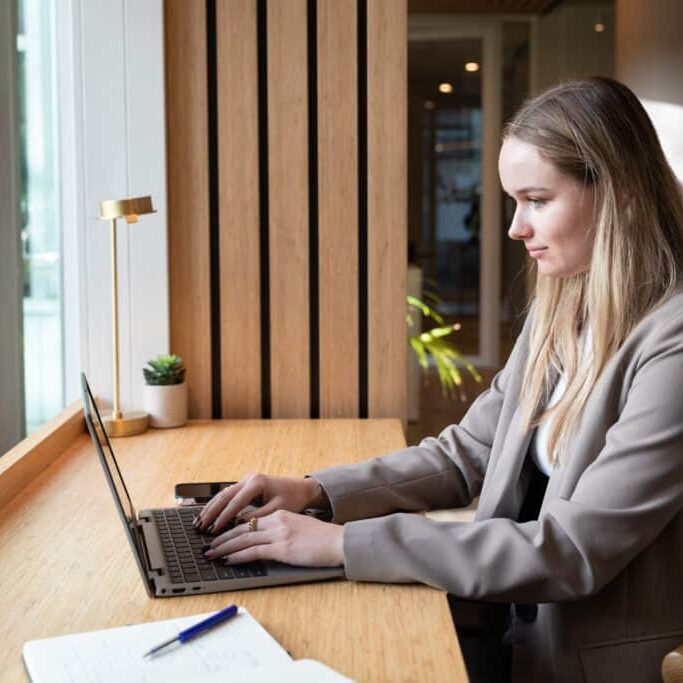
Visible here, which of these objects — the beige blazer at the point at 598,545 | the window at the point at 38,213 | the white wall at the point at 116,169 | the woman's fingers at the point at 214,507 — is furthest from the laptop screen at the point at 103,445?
the window at the point at 38,213

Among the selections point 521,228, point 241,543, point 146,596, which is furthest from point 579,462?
point 146,596

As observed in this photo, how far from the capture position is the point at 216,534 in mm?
1612

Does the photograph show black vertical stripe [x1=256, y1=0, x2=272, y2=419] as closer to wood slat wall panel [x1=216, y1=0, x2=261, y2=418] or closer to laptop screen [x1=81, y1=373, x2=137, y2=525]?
wood slat wall panel [x1=216, y1=0, x2=261, y2=418]

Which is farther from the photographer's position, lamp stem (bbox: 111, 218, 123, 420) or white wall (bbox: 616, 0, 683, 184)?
white wall (bbox: 616, 0, 683, 184)

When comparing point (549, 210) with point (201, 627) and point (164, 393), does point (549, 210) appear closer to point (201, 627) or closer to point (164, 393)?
point (201, 627)

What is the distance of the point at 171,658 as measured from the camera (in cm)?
115

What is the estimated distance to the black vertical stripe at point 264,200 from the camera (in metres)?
2.64

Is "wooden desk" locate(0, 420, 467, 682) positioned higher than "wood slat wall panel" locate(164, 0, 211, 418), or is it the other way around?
"wood slat wall panel" locate(164, 0, 211, 418)

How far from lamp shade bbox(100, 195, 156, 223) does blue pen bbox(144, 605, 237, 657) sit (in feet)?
4.37

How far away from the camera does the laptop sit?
4.56 ft

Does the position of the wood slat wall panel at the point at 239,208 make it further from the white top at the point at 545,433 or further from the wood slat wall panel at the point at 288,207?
the white top at the point at 545,433

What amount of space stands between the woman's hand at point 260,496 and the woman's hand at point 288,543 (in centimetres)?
12

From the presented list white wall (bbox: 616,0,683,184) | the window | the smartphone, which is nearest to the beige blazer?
the smartphone

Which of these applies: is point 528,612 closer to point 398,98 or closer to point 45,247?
point 398,98
